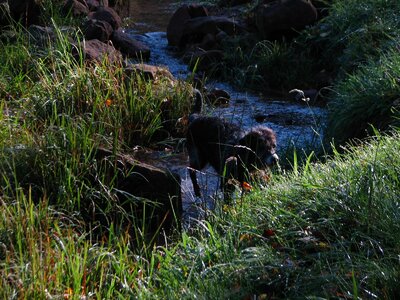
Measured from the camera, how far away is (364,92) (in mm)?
8227

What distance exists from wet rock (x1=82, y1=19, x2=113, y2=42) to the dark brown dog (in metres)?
5.23

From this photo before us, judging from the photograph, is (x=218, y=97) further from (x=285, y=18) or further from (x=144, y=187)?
(x=144, y=187)

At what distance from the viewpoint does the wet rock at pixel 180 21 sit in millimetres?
15039

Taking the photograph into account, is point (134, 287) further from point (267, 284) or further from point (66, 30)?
point (66, 30)

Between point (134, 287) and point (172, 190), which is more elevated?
point (134, 287)

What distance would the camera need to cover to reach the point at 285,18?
1297cm

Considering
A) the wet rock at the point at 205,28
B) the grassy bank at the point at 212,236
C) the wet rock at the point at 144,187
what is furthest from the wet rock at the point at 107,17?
the wet rock at the point at 144,187

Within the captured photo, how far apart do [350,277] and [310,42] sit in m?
8.92

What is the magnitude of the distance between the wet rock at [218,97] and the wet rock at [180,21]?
399cm

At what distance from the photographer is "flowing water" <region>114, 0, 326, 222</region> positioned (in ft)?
25.0

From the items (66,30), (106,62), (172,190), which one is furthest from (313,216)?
(66,30)

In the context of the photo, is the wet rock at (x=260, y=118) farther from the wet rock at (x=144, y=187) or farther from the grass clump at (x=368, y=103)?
the wet rock at (x=144, y=187)

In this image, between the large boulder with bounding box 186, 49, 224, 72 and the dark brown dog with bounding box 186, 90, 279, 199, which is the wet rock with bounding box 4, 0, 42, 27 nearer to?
the large boulder with bounding box 186, 49, 224, 72

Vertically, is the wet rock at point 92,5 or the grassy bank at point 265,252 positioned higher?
the grassy bank at point 265,252
